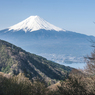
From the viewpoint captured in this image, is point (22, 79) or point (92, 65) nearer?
point (22, 79)

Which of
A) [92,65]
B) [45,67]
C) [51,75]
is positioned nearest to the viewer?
[92,65]

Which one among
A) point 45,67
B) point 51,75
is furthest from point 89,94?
point 45,67

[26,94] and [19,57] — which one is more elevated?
[19,57]

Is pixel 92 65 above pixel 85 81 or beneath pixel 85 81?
above

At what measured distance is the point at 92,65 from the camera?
14.2 meters

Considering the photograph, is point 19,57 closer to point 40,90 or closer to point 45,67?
point 45,67

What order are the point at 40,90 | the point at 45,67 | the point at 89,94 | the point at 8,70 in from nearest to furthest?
the point at 89,94
the point at 40,90
the point at 8,70
the point at 45,67

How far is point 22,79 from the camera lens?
1173 cm

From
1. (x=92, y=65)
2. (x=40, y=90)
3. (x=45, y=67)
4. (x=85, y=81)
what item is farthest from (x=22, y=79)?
(x=45, y=67)

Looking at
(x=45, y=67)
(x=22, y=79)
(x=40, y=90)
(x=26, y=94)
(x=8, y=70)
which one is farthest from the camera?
(x=45, y=67)

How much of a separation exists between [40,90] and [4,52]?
10730 cm

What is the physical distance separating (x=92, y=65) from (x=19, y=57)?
10310cm

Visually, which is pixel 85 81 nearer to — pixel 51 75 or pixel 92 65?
pixel 92 65

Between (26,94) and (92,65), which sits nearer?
(26,94)
